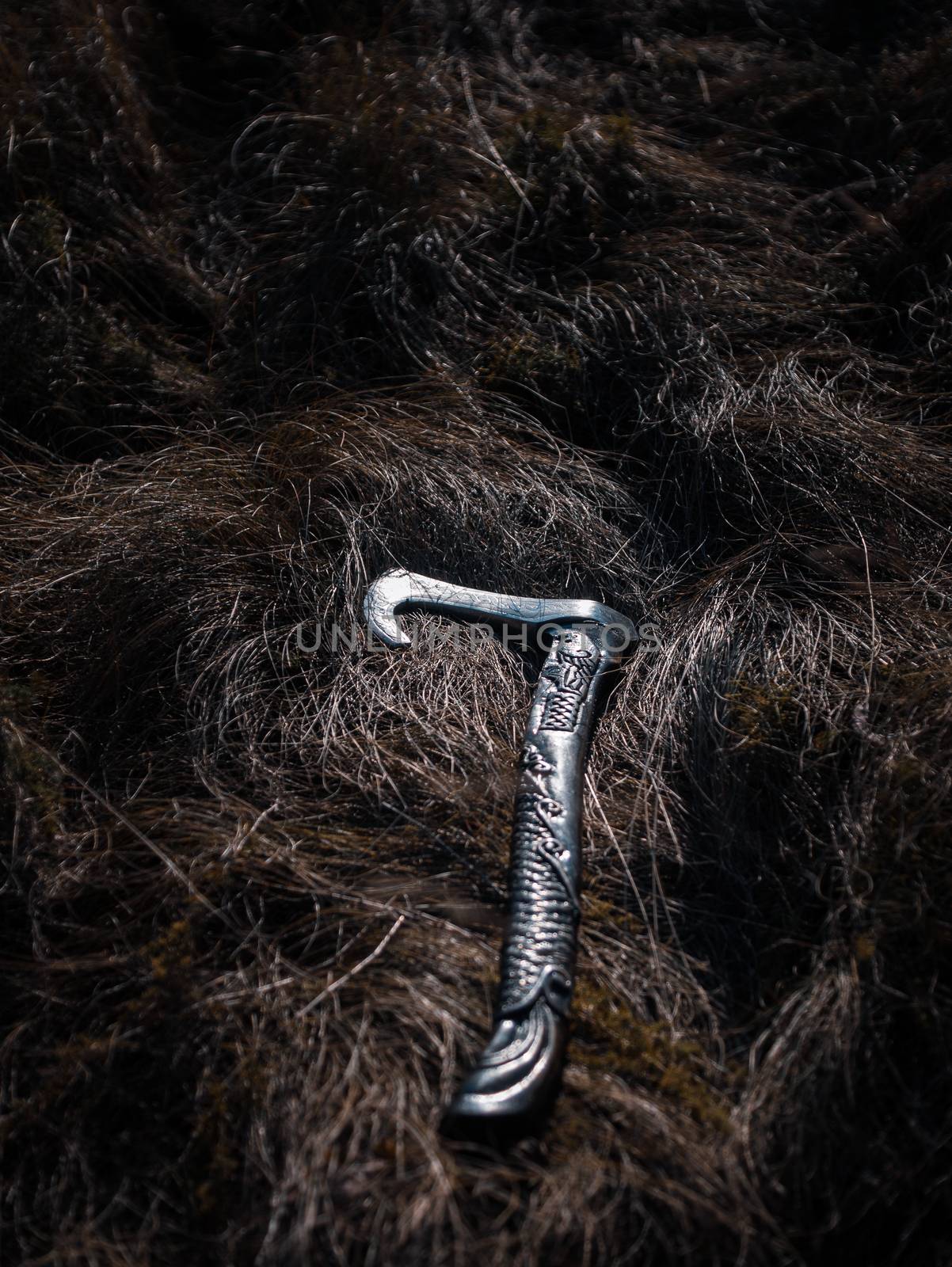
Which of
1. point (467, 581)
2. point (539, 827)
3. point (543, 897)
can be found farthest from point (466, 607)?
point (543, 897)

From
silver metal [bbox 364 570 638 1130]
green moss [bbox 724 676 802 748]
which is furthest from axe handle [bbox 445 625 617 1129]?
green moss [bbox 724 676 802 748]

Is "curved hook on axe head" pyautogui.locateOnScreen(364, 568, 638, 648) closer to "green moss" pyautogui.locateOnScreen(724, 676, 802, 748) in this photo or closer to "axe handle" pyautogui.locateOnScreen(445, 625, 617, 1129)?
"axe handle" pyautogui.locateOnScreen(445, 625, 617, 1129)

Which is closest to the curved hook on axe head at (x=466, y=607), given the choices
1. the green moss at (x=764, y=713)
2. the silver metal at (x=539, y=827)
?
the silver metal at (x=539, y=827)

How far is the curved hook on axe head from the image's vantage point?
2.64 metres

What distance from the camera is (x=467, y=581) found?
2859 mm

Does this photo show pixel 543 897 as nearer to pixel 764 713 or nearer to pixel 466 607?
pixel 764 713

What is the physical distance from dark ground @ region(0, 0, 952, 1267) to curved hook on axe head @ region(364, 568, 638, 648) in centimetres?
9

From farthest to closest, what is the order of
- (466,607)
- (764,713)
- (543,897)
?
(466,607) → (764,713) → (543,897)

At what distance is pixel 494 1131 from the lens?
1715 mm

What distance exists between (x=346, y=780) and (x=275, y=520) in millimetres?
905

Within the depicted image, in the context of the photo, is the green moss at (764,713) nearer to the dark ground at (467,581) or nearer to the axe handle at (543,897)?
the dark ground at (467,581)

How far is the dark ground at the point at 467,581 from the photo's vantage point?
5.78ft

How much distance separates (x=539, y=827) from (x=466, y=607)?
2.47 ft

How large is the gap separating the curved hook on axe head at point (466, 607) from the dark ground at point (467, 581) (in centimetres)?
9
